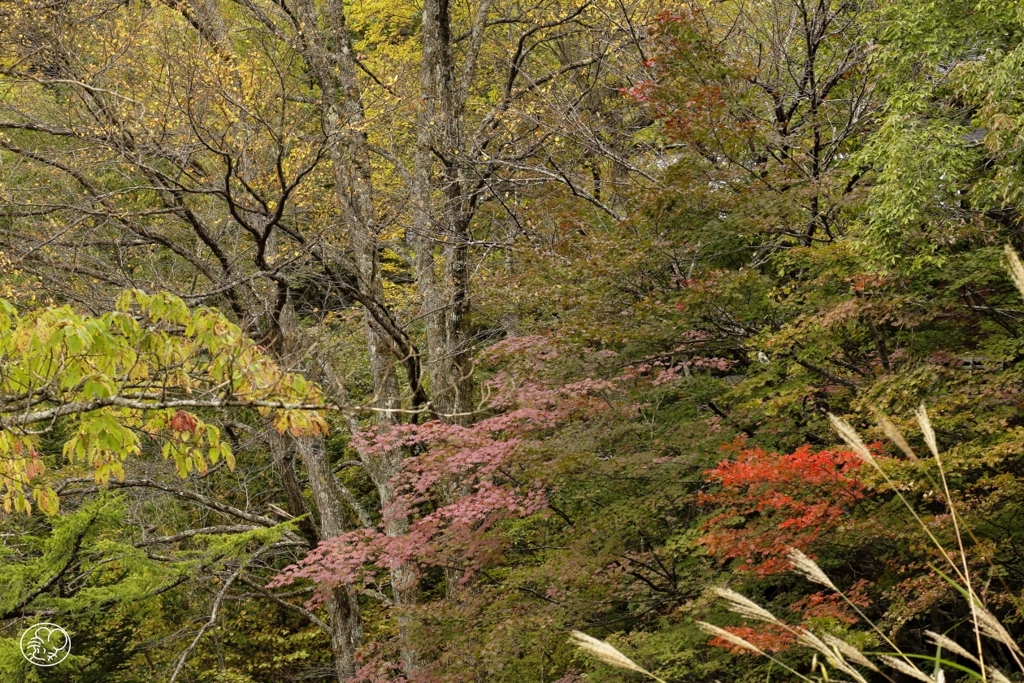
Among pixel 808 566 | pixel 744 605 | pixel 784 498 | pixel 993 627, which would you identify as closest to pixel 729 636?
pixel 744 605

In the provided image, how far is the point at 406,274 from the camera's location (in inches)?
728

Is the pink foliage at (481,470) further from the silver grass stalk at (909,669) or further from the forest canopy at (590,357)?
the silver grass stalk at (909,669)

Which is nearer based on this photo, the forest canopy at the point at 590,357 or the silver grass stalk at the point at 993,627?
the silver grass stalk at the point at 993,627

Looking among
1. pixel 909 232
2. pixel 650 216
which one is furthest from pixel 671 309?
pixel 909 232

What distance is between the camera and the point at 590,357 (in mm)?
8430

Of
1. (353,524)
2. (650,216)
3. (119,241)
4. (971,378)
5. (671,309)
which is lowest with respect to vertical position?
(353,524)

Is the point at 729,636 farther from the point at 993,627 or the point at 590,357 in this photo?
the point at 590,357

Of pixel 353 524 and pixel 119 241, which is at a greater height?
pixel 119 241

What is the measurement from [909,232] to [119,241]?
330 inches

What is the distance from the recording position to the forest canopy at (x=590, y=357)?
17.0 feet

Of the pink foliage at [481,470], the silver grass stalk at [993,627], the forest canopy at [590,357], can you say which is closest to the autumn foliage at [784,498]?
the forest canopy at [590,357]

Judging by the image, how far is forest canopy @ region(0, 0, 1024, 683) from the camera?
5.17 m

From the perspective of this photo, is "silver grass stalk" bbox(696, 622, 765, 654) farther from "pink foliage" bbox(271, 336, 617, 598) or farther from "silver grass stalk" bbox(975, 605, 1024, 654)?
"pink foliage" bbox(271, 336, 617, 598)

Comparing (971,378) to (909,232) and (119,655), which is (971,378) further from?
(119,655)
